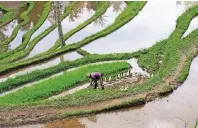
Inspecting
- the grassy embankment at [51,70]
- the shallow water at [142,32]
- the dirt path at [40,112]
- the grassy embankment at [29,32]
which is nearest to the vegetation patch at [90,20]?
the shallow water at [142,32]

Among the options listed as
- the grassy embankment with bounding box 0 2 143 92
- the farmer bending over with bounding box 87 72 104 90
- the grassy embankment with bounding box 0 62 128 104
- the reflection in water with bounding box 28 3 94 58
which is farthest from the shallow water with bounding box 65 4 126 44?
the farmer bending over with bounding box 87 72 104 90

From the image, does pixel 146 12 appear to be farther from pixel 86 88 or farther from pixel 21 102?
pixel 21 102

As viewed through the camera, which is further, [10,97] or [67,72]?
[67,72]

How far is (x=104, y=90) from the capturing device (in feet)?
55.1

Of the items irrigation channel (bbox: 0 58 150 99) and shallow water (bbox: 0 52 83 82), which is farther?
shallow water (bbox: 0 52 83 82)

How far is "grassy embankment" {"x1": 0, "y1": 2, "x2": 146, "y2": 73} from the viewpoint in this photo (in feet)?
68.7

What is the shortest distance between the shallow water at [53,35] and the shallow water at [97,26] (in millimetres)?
1056

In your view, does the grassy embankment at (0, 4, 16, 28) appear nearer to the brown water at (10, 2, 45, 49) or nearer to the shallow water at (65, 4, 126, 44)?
the brown water at (10, 2, 45, 49)

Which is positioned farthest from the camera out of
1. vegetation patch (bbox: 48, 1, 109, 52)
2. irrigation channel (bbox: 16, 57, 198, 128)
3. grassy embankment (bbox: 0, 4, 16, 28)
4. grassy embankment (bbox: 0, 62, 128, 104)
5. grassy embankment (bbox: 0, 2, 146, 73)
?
grassy embankment (bbox: 0, 4, 16, 28)

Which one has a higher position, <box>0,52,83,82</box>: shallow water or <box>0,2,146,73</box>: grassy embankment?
<box>0,2,146,73</box>: grassy embankment

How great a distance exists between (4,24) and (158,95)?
14963 millimetres

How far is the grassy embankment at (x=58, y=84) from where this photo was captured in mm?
17297

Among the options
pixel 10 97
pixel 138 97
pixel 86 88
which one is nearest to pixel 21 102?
pixel 10 97

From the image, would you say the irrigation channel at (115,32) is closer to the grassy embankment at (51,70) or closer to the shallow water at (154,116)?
the grassy embankment at (51,70)
